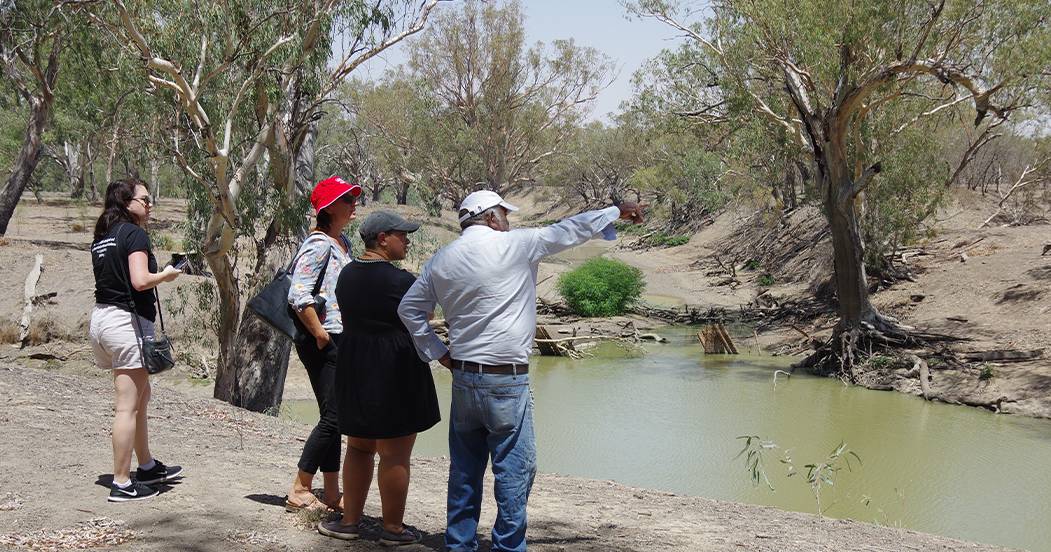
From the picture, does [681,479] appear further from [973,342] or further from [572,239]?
[973,342]

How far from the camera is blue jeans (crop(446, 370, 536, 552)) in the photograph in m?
3.32

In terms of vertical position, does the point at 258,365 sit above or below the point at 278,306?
below

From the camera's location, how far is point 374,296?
3.57 m

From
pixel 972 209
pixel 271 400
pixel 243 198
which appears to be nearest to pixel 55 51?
pixel 243 198

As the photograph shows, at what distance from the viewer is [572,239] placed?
11.0 feet

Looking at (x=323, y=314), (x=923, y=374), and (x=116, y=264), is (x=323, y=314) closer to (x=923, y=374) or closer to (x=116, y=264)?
(x=116, y=264)

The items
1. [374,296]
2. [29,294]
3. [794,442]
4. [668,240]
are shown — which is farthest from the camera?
[668,240]

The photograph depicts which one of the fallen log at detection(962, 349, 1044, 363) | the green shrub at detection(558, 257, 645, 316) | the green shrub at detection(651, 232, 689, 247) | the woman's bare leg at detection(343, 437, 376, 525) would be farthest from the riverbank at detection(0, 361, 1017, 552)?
the green shrub at detection(651, 232, 689, 247)

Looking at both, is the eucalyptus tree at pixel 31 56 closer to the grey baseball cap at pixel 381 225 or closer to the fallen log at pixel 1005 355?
the grey baseball cap at pixel 381 225

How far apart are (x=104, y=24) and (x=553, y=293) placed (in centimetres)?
1290

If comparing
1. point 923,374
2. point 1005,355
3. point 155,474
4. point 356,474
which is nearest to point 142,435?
point 155,474

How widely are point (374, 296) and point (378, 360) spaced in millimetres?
246

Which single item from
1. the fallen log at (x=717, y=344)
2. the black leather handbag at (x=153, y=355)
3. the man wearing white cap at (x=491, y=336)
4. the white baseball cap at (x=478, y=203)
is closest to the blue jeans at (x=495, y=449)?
the man wearing white cap at (x=491, y=336)

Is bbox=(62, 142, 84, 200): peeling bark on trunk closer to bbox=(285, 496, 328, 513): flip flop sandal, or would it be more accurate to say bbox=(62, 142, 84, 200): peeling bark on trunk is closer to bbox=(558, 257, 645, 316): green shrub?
bbox=(558, 257, 645, 316): green shrub
